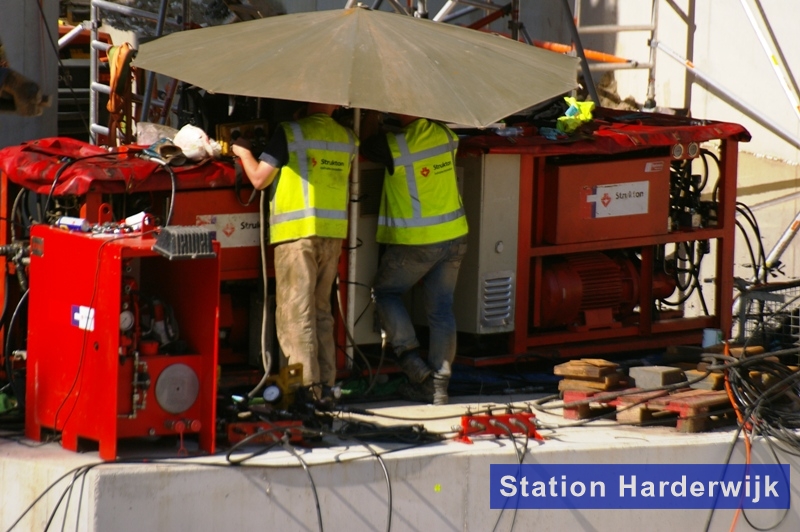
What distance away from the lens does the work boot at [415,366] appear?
310 inches

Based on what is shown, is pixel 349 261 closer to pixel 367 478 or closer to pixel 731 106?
pixel 367 478

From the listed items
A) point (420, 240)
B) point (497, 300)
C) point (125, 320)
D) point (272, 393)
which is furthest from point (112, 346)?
point (497, 300)

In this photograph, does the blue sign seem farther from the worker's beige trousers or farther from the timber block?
the worker's beige trousers

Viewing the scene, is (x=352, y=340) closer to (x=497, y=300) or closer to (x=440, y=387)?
(x=440, y=387)

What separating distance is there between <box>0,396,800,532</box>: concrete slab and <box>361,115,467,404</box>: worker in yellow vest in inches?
18.3

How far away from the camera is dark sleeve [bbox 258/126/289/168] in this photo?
7.18 meters

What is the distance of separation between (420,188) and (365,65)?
0.96 meters

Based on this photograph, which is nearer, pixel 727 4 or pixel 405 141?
pixel 405 141

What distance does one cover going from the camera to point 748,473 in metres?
7.54

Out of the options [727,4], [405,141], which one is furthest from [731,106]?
[405,141]

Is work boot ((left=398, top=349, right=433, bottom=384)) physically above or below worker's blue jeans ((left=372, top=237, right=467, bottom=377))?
below

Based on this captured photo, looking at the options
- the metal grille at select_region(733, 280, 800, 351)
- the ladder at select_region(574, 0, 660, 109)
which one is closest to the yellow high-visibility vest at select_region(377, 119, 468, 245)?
the metal grille at select_region(733, 280, 800, 351)

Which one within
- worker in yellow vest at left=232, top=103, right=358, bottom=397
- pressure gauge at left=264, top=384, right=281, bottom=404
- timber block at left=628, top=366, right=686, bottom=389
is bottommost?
pressure gauge at left=264, top=384, right=281, bottom=404

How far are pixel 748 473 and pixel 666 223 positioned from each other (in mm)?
2187
